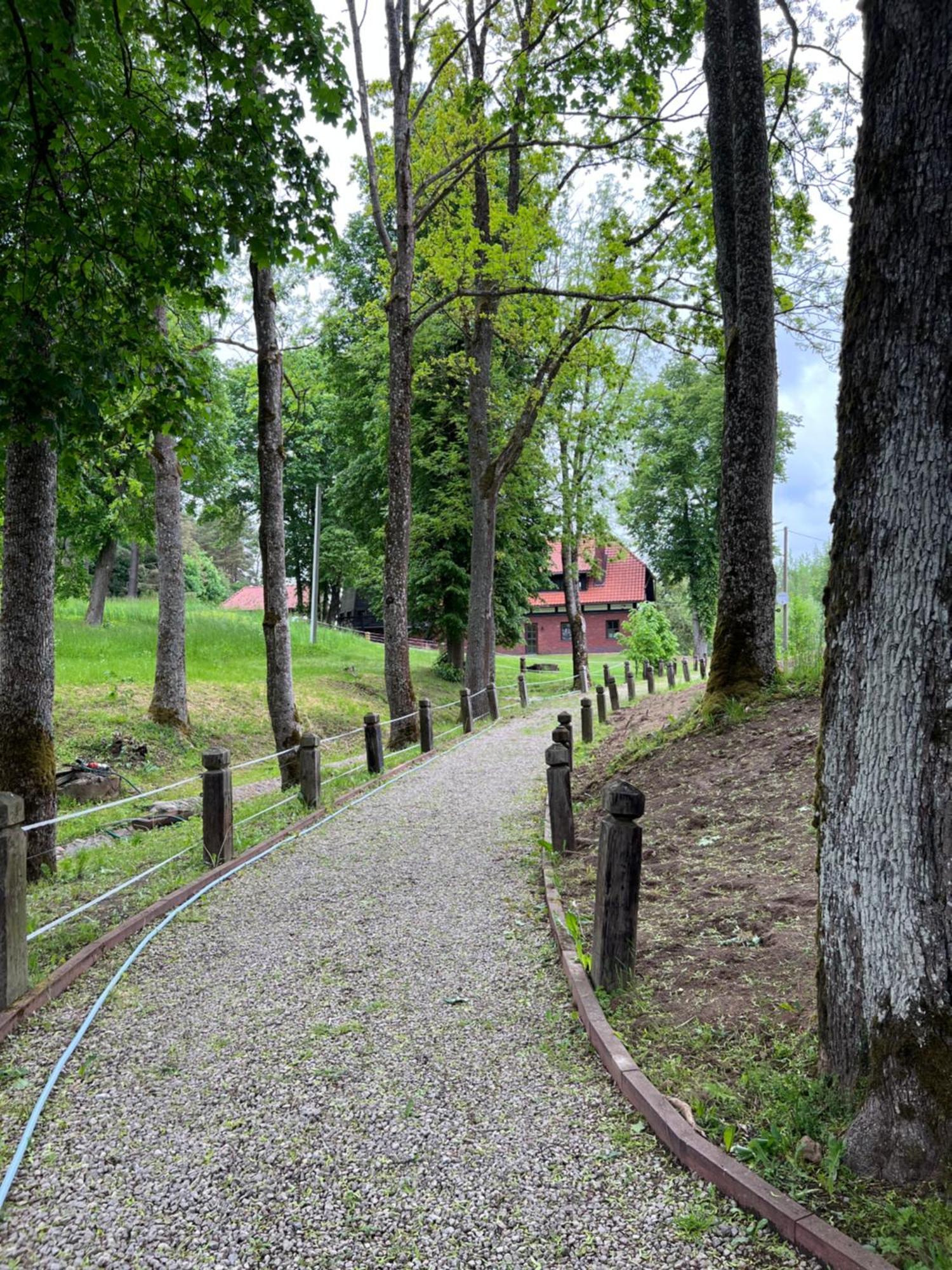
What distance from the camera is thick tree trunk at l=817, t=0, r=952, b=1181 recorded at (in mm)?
2348

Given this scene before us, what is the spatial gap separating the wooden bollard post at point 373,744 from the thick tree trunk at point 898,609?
8281mm

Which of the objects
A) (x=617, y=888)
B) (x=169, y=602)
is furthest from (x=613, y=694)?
(x=617, y=888)

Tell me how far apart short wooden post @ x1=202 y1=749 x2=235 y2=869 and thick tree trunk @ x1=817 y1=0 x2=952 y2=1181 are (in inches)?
201

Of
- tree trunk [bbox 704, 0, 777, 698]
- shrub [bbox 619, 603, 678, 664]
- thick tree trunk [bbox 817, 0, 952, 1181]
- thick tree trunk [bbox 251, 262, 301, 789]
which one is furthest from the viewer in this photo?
shrub [bbox 619, 603, 678, 664]

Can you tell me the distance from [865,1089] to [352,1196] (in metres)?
1.73

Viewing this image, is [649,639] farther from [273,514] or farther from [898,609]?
[898,609]

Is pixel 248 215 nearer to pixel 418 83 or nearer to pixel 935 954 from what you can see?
pixel 935 954

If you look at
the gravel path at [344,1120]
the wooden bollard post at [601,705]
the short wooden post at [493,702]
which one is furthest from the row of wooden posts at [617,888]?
the short wooden post at [493,702]

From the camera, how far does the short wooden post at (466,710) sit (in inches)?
641

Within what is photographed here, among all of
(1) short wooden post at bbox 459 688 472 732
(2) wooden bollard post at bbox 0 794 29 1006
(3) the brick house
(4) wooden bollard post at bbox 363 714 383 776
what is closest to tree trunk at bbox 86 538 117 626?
(1) short wooden post at bbox 459 688 472 732

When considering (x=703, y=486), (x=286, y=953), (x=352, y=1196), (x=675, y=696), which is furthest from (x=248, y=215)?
(x=703, y=486)

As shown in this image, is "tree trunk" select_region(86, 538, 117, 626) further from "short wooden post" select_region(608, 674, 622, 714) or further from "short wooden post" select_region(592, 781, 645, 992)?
"short wooden post" select_region(592, 781, 645, 992)

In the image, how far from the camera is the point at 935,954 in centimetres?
235

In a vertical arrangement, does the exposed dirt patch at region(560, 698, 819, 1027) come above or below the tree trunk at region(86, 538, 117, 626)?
below
